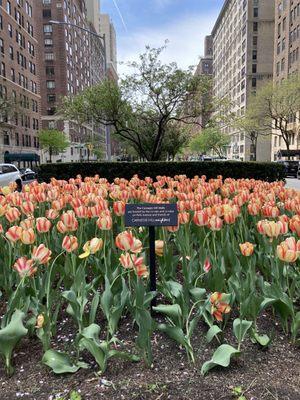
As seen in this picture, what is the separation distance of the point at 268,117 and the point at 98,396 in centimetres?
5349

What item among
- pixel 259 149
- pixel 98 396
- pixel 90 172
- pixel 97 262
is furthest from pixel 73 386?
pixel 259 149

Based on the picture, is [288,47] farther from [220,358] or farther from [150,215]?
[220,358]

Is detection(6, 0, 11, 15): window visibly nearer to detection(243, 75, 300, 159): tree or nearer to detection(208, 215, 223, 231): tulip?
detection(243, 75, 300, 159): tree

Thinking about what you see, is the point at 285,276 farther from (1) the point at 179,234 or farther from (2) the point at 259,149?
(2) the point at 259,149

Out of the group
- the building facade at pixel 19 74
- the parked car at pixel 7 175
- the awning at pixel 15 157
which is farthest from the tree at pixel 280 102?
the parked car at pixel 7 175

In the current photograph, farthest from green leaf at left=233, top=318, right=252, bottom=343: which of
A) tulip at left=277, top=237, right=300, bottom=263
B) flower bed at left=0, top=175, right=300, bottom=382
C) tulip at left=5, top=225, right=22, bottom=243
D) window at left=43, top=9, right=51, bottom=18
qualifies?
window at left=43, top=9, right=51, bottom=18

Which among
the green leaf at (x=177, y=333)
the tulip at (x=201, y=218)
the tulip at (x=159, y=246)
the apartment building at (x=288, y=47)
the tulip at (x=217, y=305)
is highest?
the apartment building at (x=288, y=47)

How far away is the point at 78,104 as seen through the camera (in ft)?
72.9

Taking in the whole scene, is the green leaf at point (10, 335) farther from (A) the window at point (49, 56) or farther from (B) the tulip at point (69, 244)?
(A) the window at point (49, 56)

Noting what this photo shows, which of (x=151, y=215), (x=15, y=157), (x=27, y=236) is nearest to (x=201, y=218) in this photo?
(x=151, y=215)

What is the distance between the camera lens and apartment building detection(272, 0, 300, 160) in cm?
5744

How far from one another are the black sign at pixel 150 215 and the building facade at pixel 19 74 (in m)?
44.4

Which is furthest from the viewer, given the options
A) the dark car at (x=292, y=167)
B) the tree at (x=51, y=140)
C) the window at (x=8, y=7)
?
the tree at (x=51, y=140)

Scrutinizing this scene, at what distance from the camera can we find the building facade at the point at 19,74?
49406mm
